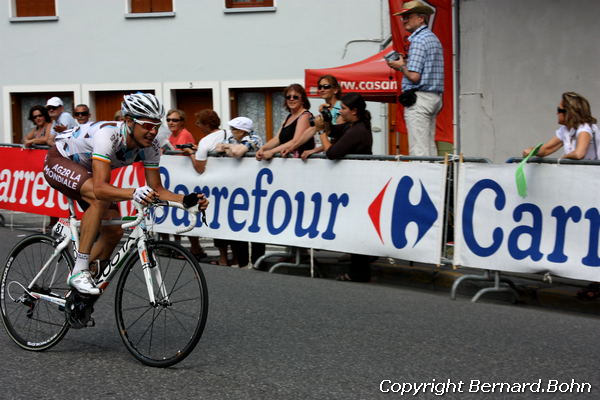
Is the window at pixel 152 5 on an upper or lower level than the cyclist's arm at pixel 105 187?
upper

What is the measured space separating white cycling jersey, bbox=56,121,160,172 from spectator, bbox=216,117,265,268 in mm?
4413

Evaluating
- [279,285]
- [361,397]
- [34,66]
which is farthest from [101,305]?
[34,66]

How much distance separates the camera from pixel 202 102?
2178 cm

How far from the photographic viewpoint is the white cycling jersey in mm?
→ 6062

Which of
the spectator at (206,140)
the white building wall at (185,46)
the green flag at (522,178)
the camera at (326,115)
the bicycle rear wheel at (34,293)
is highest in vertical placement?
the white building wall at (185,46)

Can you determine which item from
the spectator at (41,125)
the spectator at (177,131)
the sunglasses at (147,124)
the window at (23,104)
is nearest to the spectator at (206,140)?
the spectator at (177,131)

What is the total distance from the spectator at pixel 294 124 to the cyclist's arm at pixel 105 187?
15.1 ft

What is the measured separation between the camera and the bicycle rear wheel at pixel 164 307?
227 inches

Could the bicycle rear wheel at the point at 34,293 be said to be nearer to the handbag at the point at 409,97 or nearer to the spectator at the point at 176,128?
the handbag at the point at 409,97

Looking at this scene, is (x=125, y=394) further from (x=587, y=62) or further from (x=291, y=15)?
(x=291, y=15)

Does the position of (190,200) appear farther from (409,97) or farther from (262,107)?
(262,107)

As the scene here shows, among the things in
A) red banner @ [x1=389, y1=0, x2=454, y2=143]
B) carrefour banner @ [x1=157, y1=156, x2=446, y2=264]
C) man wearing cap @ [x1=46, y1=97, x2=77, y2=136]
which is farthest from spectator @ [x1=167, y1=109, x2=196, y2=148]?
red banner @ [x1=389, y1=0, x2=454, y2=143]

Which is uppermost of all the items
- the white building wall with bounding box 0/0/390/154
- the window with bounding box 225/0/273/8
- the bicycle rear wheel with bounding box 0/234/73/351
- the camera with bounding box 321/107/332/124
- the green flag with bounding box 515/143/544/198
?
the window with bounding box 225/0/273/8

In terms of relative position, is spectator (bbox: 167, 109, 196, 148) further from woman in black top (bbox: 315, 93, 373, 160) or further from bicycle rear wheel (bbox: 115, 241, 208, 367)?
bicycle rear wheel (bbox: 115, 241, 208, 367)
